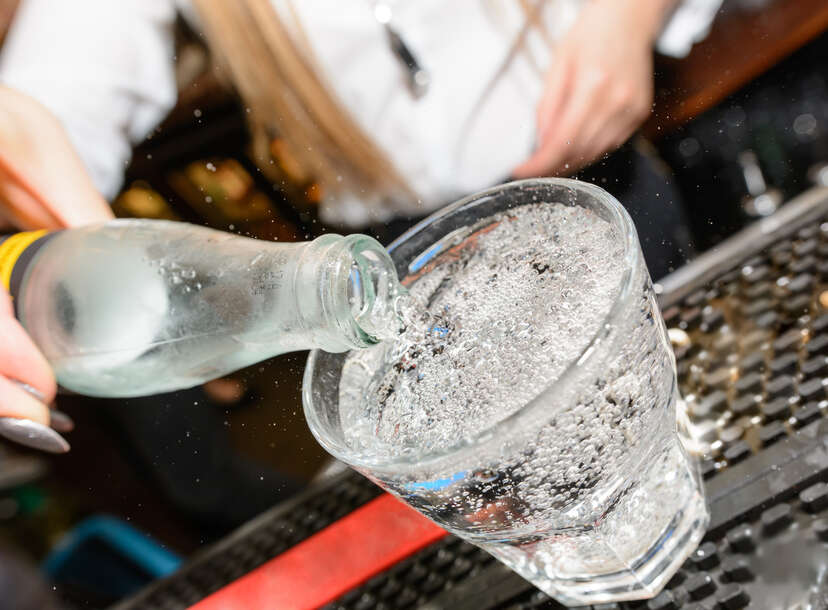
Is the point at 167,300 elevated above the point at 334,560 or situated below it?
above

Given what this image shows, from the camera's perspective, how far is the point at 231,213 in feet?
1.81

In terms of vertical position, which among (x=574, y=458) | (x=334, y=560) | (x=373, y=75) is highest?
(x=373, y=75)

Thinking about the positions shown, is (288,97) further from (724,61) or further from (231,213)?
(724,61)

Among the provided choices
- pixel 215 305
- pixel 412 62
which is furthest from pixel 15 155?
pixel 412 62

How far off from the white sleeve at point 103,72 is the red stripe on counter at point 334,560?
28cm

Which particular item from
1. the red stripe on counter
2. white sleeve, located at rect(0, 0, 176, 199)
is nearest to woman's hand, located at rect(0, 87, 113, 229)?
white sleeve, located at rect(0, 0, 176, 199)

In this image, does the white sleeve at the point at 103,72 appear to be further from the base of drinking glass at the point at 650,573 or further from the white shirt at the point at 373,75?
the base of drinking glass at the point at 650,573

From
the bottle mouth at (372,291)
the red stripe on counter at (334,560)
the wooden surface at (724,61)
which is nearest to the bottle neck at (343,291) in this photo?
the bottle mouth at (372,291)

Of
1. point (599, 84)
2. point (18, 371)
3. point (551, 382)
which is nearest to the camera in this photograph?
point (551, 382)

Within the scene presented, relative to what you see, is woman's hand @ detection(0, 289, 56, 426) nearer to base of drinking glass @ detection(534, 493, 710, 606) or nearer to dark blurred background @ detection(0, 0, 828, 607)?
dark blurred background @ detection(0, 0, 828, 607)

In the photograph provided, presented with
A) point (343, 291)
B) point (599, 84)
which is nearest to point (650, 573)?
point (343, 291)

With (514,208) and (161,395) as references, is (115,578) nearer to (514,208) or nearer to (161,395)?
(161,395)

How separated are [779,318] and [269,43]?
0.41m

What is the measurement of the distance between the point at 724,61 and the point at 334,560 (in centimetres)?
47
